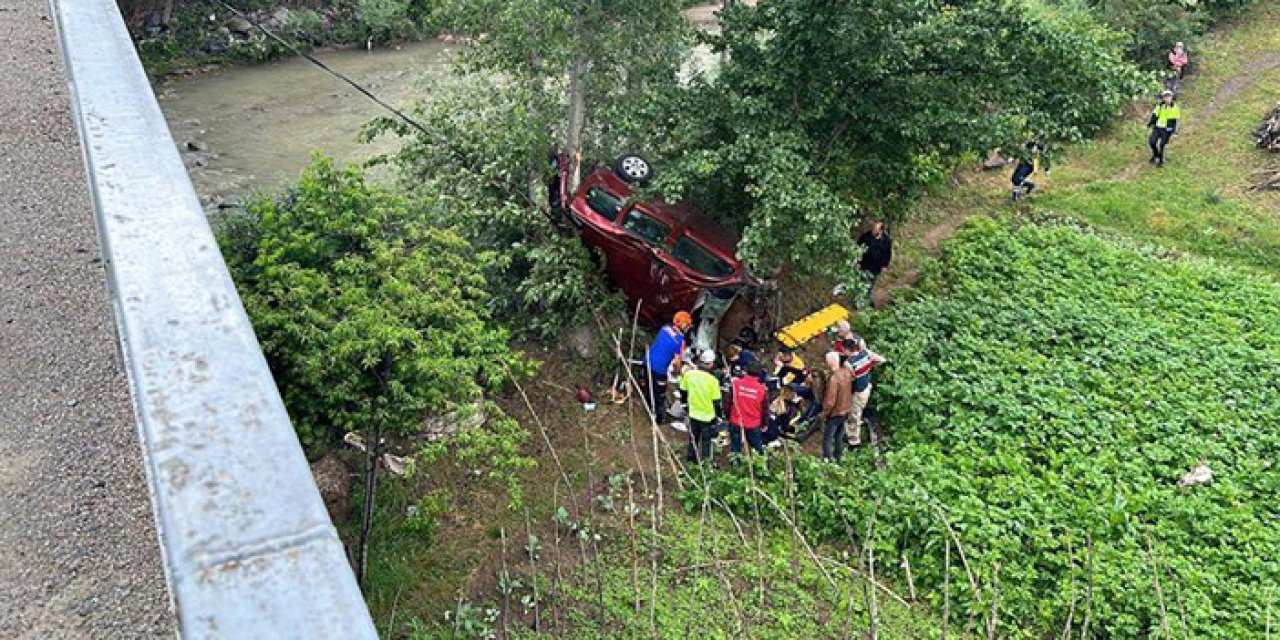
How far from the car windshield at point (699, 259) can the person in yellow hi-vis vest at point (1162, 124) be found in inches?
368

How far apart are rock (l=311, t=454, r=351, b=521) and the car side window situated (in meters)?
4.30

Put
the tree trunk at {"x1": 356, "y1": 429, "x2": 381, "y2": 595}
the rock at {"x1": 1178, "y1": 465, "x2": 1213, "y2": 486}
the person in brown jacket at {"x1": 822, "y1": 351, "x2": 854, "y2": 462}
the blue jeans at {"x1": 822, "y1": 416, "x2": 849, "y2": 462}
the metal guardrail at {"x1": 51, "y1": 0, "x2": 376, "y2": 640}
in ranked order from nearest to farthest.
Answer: the metal guardrail at {"x1": 51, "y1": 0, "x2": 376, "y2": 640} → the tree trunk at {"x1": 356, "y1": 429, "x2": 381, "y2": 595} → the rock at {"x1": 1178, "y1": 465, "x2": 1213, "y2": 486} → the person in brown jacket at {"x1": 822, "y1": 351, "x2": 854, "y2": 462} → the blue jeans at {"x1": 822, "y1": 416, "x2": 849, "y2": 462}

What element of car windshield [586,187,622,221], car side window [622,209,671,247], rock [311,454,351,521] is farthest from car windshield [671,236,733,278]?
rock [311,454,351,521]

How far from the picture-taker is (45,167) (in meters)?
6.92

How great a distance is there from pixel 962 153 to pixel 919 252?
9.78ft

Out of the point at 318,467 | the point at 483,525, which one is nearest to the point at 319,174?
the point at 318,467

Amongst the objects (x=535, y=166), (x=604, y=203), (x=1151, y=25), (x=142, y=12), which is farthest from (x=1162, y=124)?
(x=142, y=12)

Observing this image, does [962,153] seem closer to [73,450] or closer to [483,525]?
[483,525]

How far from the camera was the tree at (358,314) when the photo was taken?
6.18 m

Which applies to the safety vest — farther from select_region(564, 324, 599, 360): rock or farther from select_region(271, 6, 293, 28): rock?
select_region(271, 6, 293, 28): rock

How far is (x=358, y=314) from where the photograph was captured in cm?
624

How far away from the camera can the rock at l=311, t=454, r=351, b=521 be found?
761 centimetres

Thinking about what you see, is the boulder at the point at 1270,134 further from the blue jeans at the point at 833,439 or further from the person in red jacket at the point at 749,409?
the person in red jacket at the point at 749,409

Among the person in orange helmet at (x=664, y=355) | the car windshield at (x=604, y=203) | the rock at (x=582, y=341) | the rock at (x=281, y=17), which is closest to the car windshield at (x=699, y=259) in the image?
the car windshield at (x=604, y=203)
